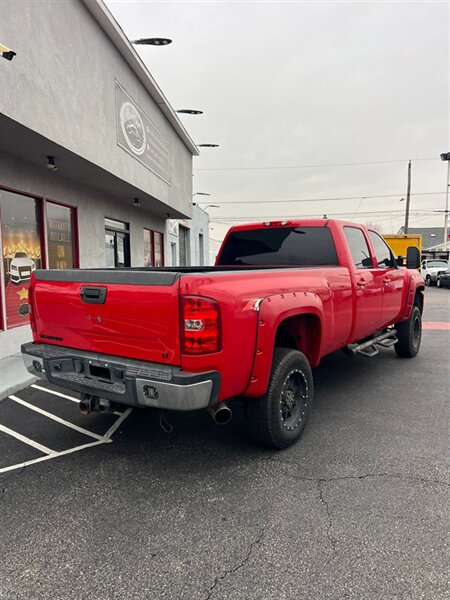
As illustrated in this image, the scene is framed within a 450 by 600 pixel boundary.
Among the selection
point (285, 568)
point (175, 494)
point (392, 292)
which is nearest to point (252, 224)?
point (392, 292)

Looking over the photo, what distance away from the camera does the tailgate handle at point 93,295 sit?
302 centimetres

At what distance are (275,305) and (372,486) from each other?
1492mm

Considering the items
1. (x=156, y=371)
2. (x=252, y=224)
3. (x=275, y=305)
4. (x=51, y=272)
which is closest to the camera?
(x=156, y=371)

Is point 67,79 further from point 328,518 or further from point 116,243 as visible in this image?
point 328,518

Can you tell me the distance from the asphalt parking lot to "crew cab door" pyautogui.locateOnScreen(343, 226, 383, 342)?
1015 millimetres

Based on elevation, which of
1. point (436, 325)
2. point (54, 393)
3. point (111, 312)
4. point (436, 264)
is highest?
point (111, 312)

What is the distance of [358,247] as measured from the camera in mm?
5195

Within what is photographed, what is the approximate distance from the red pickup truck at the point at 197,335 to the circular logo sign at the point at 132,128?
6.61 metres

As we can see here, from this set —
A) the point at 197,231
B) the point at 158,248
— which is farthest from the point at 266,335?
the point at 197,231

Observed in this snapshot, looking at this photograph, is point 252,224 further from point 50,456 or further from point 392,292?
point 50,456

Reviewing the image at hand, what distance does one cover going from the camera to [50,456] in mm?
3492

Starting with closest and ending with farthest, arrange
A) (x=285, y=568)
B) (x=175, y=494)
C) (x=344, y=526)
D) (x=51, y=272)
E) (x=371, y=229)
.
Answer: (x=285, y=568)
(x=344, y=526)
(x=175, y=494)
(x=51, y=272)
(x=371, y=229)

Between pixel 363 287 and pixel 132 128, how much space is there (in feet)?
24.2

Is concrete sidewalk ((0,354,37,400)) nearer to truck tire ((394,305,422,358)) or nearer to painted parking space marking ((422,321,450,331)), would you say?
truck tire ((394,305,422,358))
